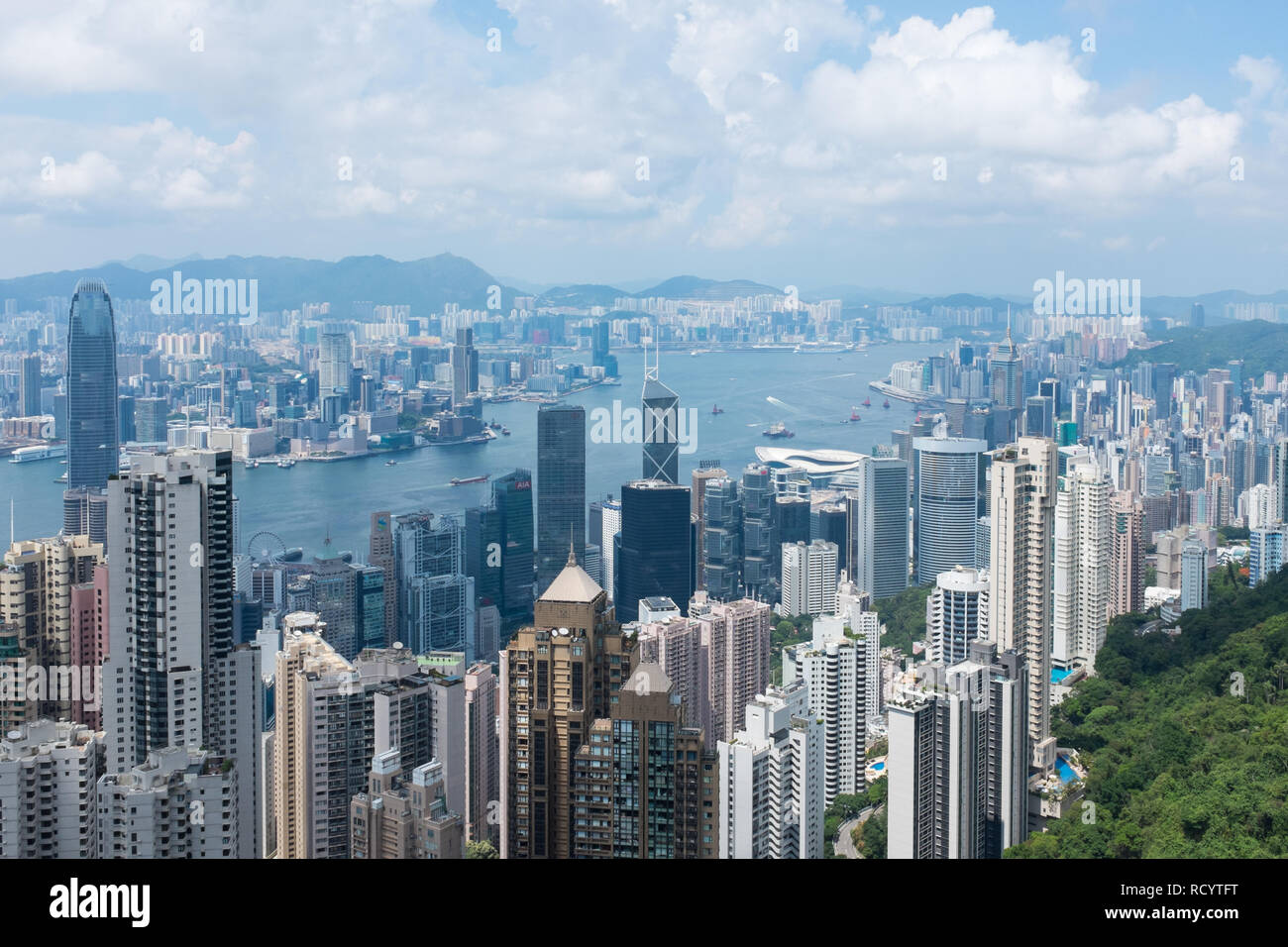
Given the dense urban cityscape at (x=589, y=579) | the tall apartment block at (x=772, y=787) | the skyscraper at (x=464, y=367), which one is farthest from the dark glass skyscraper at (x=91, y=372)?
the tall apartment block at (x=772, y=787)

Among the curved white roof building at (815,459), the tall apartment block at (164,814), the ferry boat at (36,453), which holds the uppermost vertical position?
the ferry boat at (36,453)

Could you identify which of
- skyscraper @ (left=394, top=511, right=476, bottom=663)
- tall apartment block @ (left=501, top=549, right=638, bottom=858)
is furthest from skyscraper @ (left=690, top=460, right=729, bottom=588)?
tall apartment block @ (left=501, top=549, right=638, bottom=858)

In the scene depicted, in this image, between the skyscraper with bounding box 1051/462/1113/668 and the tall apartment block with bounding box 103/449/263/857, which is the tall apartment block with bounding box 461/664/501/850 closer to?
the tall apartment block with bounding box 103/449/263/857

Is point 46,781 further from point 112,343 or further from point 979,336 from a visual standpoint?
→ point 979,336

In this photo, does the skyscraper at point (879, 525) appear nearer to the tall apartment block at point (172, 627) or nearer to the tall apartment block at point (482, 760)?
the tall apartment block at point (482, 760)
